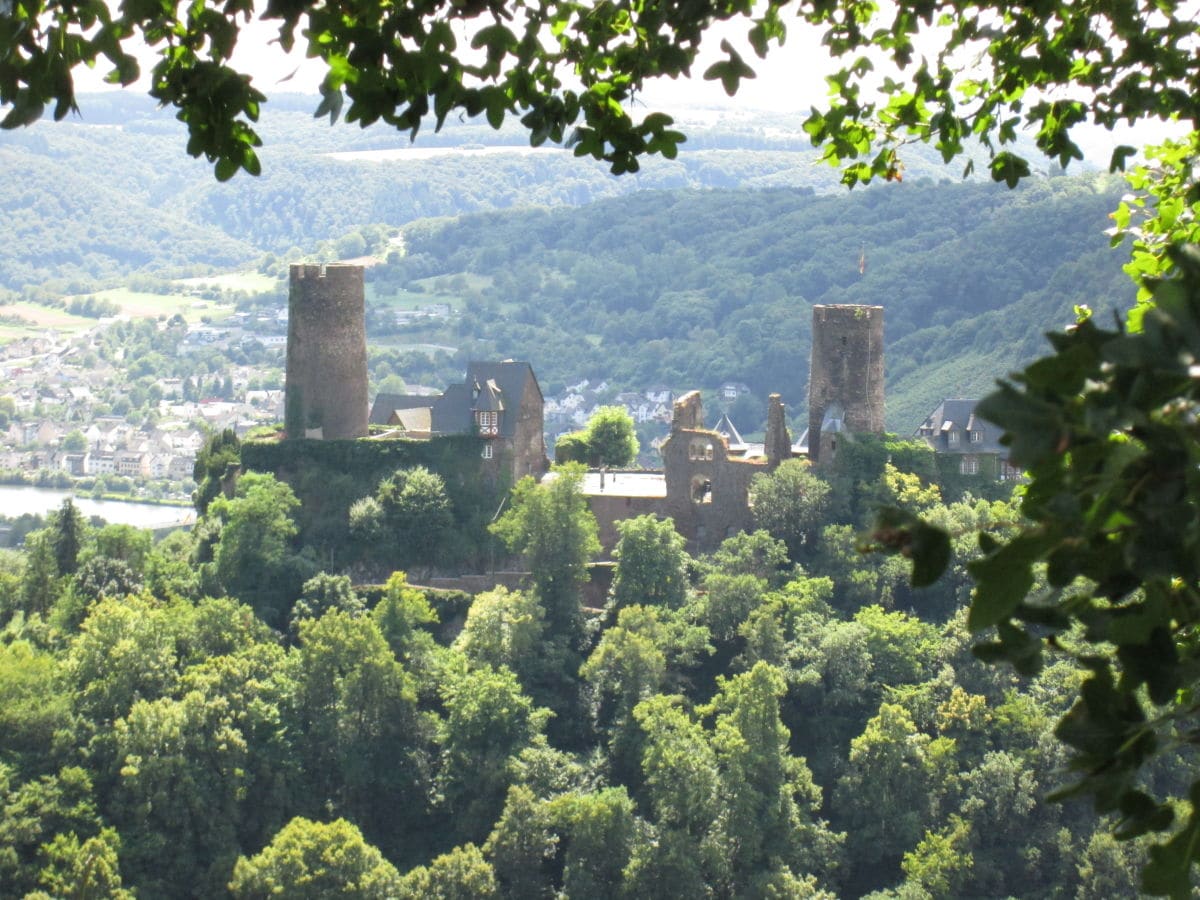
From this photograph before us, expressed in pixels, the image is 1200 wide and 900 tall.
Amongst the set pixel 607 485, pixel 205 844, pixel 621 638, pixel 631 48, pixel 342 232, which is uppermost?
pixel 342 232

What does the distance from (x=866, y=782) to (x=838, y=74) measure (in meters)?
25.9

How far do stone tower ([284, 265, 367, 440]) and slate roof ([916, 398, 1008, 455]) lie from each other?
11.4 m

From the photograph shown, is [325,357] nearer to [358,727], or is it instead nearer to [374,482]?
[374,482]

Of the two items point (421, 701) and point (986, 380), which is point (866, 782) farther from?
point (986, 380)

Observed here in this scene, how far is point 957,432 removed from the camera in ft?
132

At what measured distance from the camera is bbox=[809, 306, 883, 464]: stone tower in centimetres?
3909

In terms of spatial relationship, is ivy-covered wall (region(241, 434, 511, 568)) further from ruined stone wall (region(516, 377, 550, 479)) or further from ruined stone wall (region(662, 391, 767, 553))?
ruined stone wall (region(662, 391, 767, 553))

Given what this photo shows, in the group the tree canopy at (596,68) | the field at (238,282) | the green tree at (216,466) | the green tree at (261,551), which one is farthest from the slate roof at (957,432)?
the field at (238,282)

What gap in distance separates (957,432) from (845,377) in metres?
2.85

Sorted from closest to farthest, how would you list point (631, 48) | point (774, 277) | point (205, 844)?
point (631, 48), point (205, 844), point (774, 277)

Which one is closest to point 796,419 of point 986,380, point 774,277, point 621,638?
point 986,380

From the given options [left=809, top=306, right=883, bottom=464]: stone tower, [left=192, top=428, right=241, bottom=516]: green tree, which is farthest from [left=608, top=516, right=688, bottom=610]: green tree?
[left=192, top=428, right=241, bottom=516]: green tree

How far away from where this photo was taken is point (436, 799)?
35375 millimetres

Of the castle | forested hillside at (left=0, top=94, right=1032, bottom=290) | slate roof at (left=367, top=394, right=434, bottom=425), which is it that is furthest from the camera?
forested hillside at (left=0, top=94, right=1032, bottom=290)
